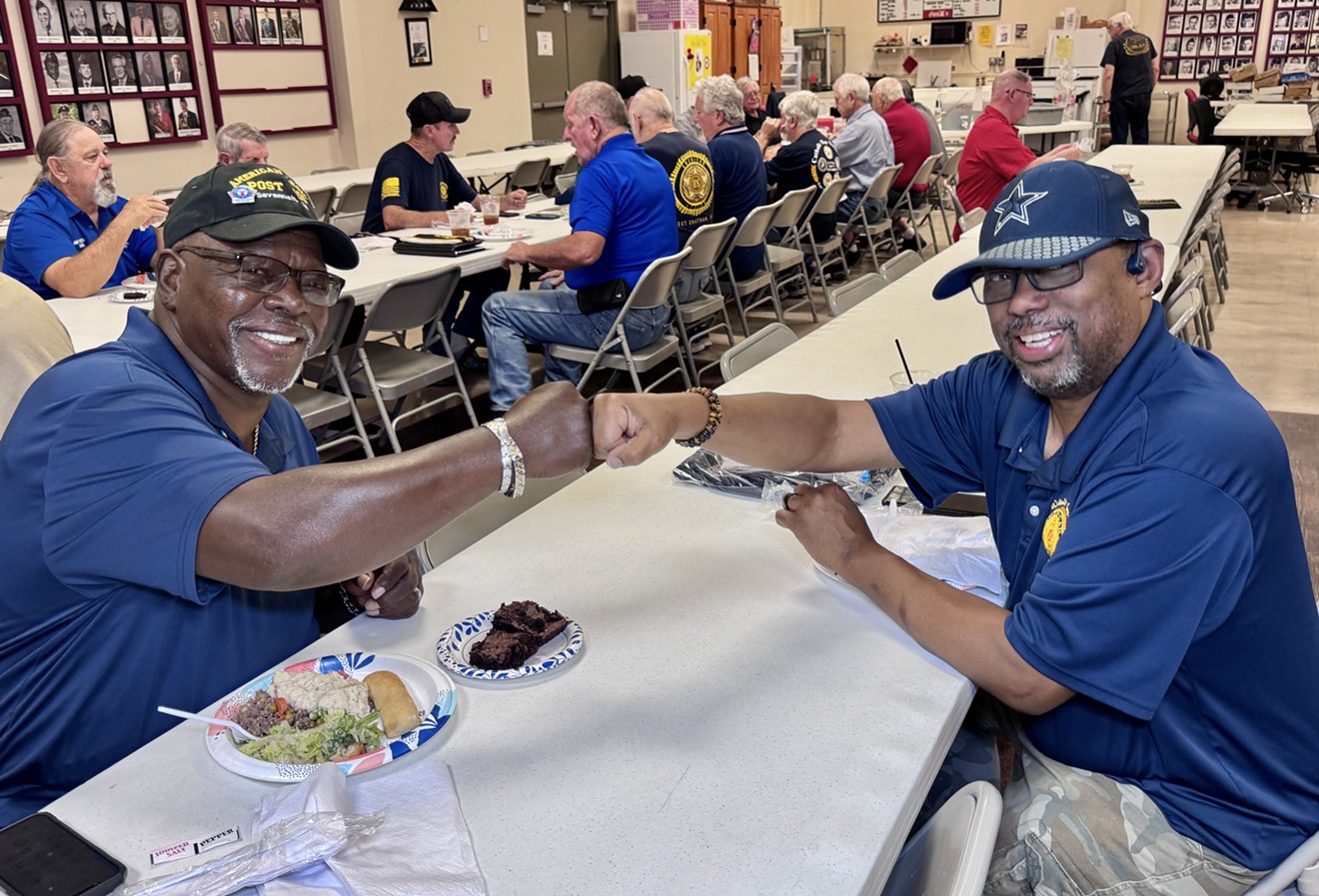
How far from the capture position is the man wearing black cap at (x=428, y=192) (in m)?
5.38

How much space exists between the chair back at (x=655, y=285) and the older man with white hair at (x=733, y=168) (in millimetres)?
1594

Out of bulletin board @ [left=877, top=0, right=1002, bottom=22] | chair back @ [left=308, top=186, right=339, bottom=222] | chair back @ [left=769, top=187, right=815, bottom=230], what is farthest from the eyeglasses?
bulletin board @ [left=877, top=0, right=1002, bottom=22]

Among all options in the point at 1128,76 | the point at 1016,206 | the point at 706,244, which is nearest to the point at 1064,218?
the point at 1016,206

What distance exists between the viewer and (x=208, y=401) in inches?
57.8

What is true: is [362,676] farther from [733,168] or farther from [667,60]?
[667,60]

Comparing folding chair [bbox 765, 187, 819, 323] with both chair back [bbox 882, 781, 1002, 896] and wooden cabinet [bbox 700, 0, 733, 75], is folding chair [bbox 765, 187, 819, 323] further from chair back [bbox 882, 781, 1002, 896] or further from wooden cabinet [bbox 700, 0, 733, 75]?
wooden cabinet [bbox 700, 0, 733, 75]

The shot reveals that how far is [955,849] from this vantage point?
1.00 metres

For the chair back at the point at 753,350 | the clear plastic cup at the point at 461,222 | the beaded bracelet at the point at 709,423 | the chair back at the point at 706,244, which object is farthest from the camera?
the clear plastic cup at the point at 461,222

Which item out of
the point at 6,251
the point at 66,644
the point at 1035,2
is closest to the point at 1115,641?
the point at 66,644

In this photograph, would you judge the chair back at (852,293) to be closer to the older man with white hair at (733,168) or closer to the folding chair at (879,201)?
the older man with white hair at (733,168)

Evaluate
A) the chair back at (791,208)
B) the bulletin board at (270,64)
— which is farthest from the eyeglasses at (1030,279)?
the bulletin board at (270,64)

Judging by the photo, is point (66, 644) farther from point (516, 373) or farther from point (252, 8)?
point (252, 8)

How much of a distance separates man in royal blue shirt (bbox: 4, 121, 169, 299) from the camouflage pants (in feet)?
11.5

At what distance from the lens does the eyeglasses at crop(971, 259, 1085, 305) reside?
140 centimetres
